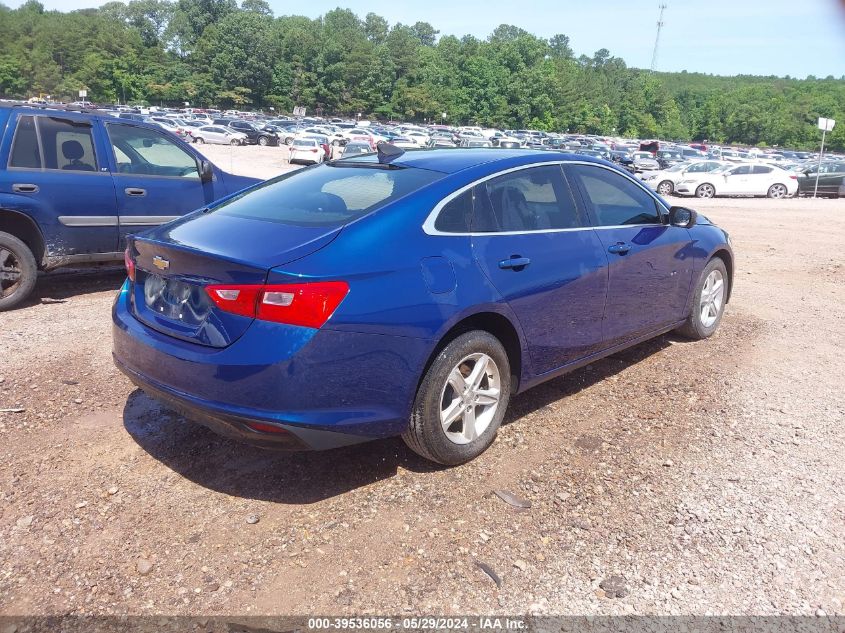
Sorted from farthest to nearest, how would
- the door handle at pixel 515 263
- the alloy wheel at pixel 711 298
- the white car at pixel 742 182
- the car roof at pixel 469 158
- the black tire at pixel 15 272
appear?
the white car at pixel 742 182
the black tire at pixel 15 272
the alloy wheel at pixel 711 298
the car roof at pixel 469 158
the door handle at pixel 515 263

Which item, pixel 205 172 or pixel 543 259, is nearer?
pixel 543 259

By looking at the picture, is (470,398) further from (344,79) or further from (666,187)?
(344,79)

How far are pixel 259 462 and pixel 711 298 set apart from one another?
13.4 feet

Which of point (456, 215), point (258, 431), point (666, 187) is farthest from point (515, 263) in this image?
point (666, 187)

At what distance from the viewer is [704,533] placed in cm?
323

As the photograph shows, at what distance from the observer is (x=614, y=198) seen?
4.88 meters

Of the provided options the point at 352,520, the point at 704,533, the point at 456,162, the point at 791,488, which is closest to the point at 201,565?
the point at 352,520

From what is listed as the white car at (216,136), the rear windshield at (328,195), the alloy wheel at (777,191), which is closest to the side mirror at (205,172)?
the rear windshield at (328,195)

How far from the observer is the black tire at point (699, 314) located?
226 inches

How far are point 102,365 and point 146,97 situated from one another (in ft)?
411

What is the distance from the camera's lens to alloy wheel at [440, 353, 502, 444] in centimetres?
361

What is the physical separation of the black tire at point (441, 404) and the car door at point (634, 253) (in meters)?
1.22

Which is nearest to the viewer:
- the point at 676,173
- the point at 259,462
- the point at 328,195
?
the point at 259,462

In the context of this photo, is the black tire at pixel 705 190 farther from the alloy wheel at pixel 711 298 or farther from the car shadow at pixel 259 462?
the car shadow at pixel 259 462
